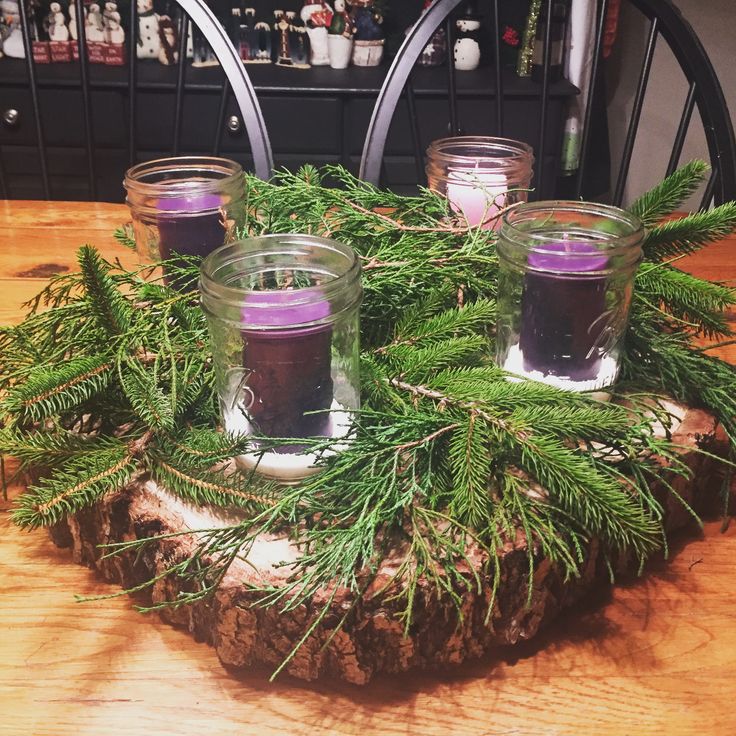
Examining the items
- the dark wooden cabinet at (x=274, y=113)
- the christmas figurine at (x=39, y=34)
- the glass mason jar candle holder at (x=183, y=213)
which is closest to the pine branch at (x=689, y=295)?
the glass mason jar candle holder at (x=183, y=213)

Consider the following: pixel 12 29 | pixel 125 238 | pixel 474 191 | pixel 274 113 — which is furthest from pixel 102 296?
pixel 12 29

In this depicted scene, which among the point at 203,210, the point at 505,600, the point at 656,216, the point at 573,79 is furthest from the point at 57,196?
the point at 505,600

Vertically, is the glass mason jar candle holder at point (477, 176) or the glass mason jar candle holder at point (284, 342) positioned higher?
Answer: the glass mason jar candle holder at point (477, 176)

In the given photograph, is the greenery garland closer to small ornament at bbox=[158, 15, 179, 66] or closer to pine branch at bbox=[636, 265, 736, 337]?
pine branch at bbox=[636, 265, 736, 337]

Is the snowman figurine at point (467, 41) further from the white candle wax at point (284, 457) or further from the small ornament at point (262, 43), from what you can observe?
the white candle wax at point (284, 457)

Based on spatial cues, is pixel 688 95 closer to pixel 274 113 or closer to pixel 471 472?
pixel 471 472

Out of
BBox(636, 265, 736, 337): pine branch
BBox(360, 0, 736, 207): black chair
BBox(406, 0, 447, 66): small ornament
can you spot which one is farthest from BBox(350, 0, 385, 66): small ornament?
BBox(636, 265, 736, 337): pine branch
